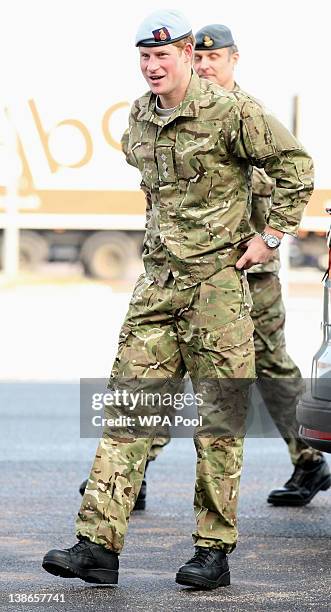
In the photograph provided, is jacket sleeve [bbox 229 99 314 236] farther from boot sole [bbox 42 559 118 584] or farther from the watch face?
boot sole [bbox 42 559 118 584]

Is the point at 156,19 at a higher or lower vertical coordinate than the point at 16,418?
higher

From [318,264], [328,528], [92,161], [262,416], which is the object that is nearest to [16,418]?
[262,416]

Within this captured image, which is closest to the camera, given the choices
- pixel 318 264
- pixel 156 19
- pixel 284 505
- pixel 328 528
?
pixel 156 19

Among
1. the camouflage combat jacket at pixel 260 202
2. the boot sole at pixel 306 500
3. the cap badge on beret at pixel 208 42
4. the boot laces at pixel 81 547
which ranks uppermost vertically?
the cap badge on beret at pixel 208 42

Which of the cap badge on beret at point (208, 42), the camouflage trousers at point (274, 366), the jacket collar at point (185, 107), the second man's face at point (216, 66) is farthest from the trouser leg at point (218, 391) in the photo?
the cap badge on beret at point (208, 42)

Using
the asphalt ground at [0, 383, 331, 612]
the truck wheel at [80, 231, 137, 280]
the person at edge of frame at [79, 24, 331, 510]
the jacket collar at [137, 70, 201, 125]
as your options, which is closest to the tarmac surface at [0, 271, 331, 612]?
the asphalt ground at [0, 383, 331, 612]

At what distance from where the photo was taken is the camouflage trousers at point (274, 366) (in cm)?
614

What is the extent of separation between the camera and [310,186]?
15.6 feet

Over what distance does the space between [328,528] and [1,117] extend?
63.8 feet

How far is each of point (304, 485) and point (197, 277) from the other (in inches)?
74.4

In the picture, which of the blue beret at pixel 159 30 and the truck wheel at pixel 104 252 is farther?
the truck wheel at pixel 104 252

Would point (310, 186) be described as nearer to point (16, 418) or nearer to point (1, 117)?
point (16, 418)

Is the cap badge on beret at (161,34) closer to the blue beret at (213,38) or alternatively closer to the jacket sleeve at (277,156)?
the jacket sleeve at (277,156)

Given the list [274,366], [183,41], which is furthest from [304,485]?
[183,41]
